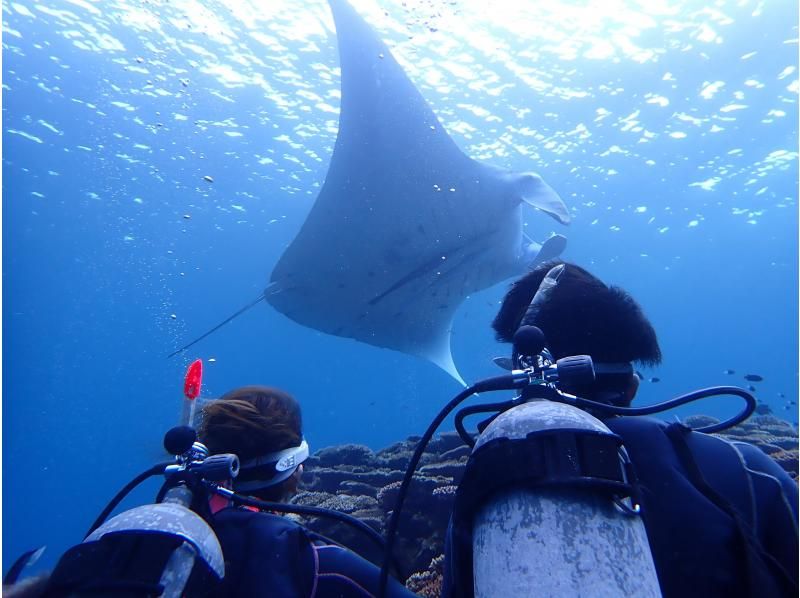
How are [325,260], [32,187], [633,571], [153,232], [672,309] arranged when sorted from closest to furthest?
[633,571], [325,260], [32,187], [153,232], [672,309]

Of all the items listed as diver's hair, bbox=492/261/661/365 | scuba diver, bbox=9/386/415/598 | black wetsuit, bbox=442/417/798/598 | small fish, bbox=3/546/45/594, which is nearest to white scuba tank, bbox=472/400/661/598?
black wetsuit, bbox=442/417/798/598

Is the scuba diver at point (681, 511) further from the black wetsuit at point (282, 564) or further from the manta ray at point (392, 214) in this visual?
the manta ray at point (392, 214)

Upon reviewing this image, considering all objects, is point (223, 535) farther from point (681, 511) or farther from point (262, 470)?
point (681, 511)

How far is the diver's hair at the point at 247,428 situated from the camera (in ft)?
7.04

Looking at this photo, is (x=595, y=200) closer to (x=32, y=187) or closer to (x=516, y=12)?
(x=516, y=12)

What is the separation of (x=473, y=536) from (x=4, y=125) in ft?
80.8

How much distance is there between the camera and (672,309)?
6531cm

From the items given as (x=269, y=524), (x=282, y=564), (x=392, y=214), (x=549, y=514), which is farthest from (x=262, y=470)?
(x=392, y=214)

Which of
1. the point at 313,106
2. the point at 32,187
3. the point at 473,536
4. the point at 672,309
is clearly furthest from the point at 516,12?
the point at 672,309

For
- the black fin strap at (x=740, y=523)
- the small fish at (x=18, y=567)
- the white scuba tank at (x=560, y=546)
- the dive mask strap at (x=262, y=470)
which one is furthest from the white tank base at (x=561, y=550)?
the small fish at (x=18, y=567)

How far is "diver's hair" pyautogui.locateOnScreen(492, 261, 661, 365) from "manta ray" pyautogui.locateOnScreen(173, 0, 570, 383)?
4.60m

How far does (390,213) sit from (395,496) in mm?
3700

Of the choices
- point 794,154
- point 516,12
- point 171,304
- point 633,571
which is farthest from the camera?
point 171,304

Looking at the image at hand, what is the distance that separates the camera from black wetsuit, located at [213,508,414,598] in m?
1.68
